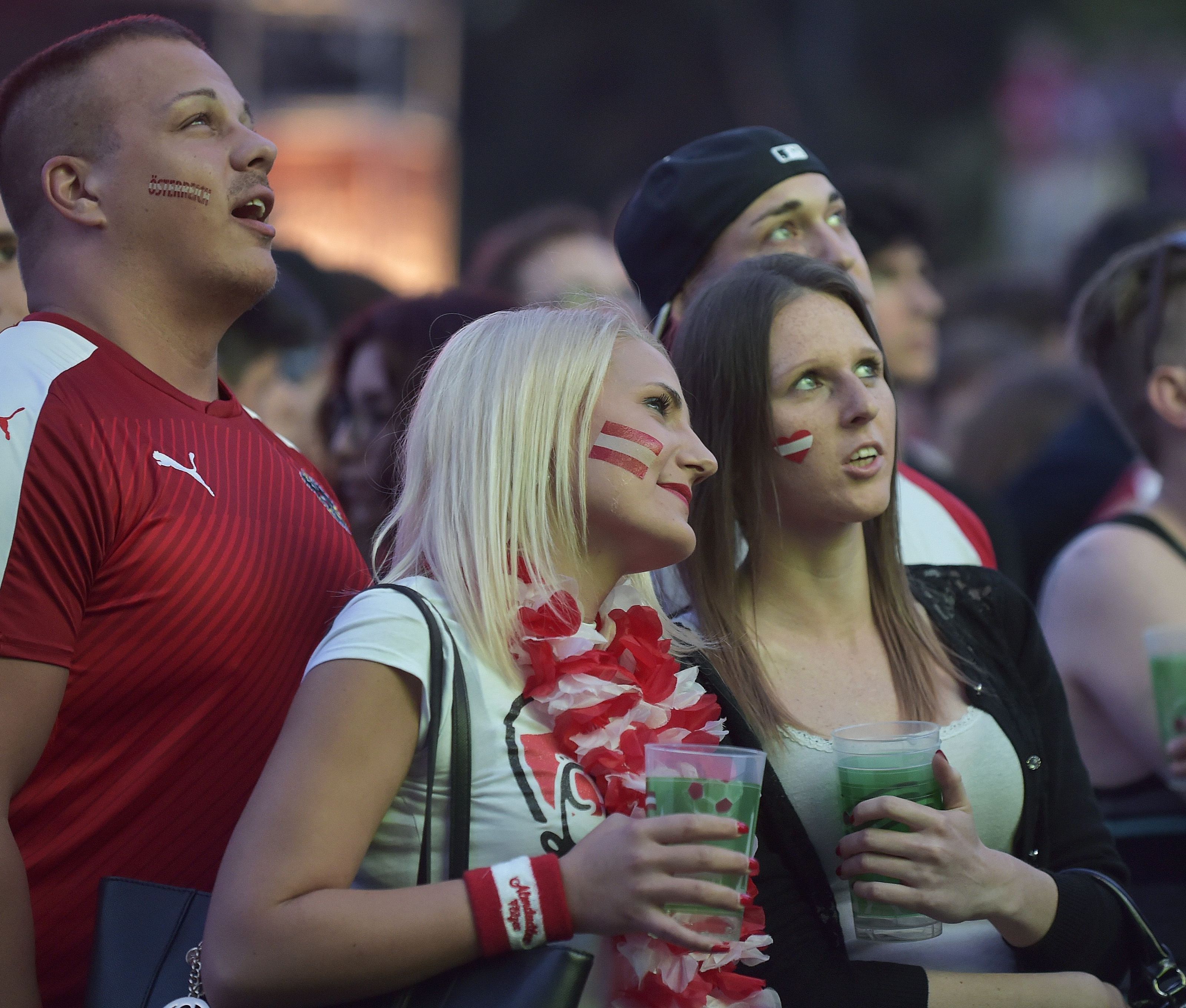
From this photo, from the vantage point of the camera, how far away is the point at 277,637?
2539mm

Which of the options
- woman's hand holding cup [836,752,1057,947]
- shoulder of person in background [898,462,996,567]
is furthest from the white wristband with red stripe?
shoulder of person in background [898,462,996,567]

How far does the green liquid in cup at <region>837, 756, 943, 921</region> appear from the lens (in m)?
2.32

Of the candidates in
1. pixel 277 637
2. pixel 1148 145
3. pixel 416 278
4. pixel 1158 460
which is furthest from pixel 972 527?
pixel 1148 145

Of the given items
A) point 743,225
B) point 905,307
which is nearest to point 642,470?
point 743,225

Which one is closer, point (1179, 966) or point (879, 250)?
point (1179, 966)

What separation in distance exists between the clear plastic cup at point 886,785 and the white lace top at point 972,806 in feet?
0.44

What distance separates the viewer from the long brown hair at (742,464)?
2.84m

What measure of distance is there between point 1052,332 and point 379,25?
310 inches

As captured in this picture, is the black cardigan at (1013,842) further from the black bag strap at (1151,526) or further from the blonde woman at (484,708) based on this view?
the black bag strap at (1151,526)

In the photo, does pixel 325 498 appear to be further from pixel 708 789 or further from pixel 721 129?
pixel 721 129

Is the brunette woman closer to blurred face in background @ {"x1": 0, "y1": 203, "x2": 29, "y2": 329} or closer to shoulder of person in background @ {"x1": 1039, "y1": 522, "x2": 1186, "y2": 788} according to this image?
shoulder of person in background @ {"x1": 1039, "y1": 522, "x2": 1186, "y2": 788}

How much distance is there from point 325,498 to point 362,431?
1375 millimetres

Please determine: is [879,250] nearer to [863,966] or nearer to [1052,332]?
[1052,332]

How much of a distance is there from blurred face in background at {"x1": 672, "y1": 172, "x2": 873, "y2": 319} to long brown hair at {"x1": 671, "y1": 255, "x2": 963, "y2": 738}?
26.5 inches
